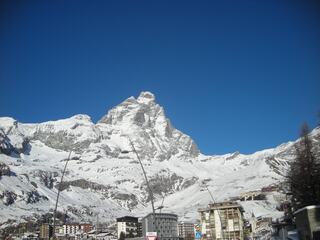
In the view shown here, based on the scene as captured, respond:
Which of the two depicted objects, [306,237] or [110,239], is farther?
[110,239]

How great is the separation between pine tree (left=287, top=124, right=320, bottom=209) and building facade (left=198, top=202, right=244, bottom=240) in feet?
154

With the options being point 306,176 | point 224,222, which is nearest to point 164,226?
point 224,222

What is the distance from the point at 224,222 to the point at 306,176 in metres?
58.4

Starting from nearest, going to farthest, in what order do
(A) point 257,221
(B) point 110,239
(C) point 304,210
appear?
1. (C) point 304,210
2. (A) point 257,221
3. (B) point 110,239

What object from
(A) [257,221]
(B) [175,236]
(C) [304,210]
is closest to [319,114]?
(C) [304,210]

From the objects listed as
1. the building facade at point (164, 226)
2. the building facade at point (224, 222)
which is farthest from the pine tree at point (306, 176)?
the building facade at point (164, 226)

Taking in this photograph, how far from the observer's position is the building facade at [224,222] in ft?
352

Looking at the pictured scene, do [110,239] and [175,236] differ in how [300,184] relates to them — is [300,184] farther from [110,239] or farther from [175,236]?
[110,239]

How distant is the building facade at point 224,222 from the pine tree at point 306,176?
47045mm

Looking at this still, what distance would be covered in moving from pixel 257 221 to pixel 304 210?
11693 cm

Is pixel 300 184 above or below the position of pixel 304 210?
above

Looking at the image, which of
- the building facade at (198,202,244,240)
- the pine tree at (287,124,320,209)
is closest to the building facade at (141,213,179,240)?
the building facade at (198,202,244,240)

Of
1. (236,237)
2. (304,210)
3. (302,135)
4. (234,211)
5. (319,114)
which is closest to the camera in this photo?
(304,210)

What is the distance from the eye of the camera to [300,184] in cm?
5916
